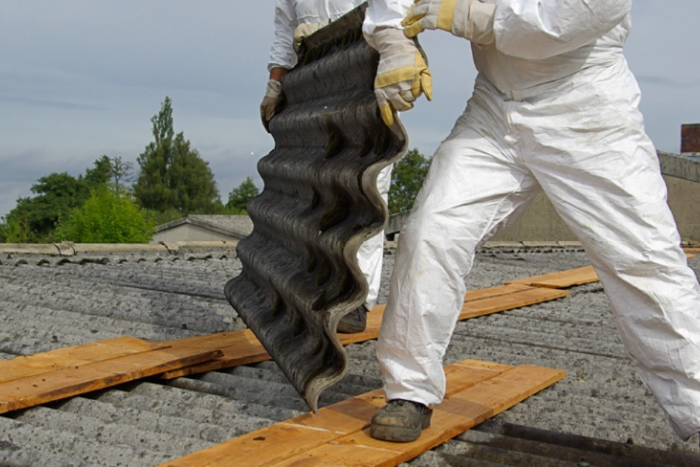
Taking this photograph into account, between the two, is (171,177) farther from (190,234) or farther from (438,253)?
(438,253)

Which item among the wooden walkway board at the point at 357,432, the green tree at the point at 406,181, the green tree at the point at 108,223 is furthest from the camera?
the green tree at the point at 406,181

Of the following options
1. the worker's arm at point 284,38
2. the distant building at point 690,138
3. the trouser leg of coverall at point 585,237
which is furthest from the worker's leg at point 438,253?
the distant building at point 690,138

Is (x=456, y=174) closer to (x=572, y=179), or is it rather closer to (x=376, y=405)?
(x=572, y=179)

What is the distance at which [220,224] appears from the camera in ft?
133

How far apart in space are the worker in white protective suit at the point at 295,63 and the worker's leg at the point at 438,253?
38.2 inches

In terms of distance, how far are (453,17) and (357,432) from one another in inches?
46.6

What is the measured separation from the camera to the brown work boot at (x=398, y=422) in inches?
92.3

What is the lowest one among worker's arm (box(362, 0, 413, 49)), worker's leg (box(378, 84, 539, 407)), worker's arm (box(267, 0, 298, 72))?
worker's leg (box(378, 84, 539, 407))

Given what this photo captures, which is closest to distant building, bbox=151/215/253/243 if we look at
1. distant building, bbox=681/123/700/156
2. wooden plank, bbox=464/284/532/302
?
distant building, bbox=681/123/700/156

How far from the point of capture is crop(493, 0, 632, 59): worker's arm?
7.76 ft

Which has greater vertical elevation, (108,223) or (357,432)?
(108,223)

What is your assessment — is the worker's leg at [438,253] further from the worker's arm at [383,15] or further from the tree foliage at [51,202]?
the tree foliage at [51,202]

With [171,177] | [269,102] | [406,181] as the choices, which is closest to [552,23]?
[269,102]

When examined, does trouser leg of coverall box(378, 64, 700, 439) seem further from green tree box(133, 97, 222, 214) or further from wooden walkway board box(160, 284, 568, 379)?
green tree box(133, 97, 222, 214)
